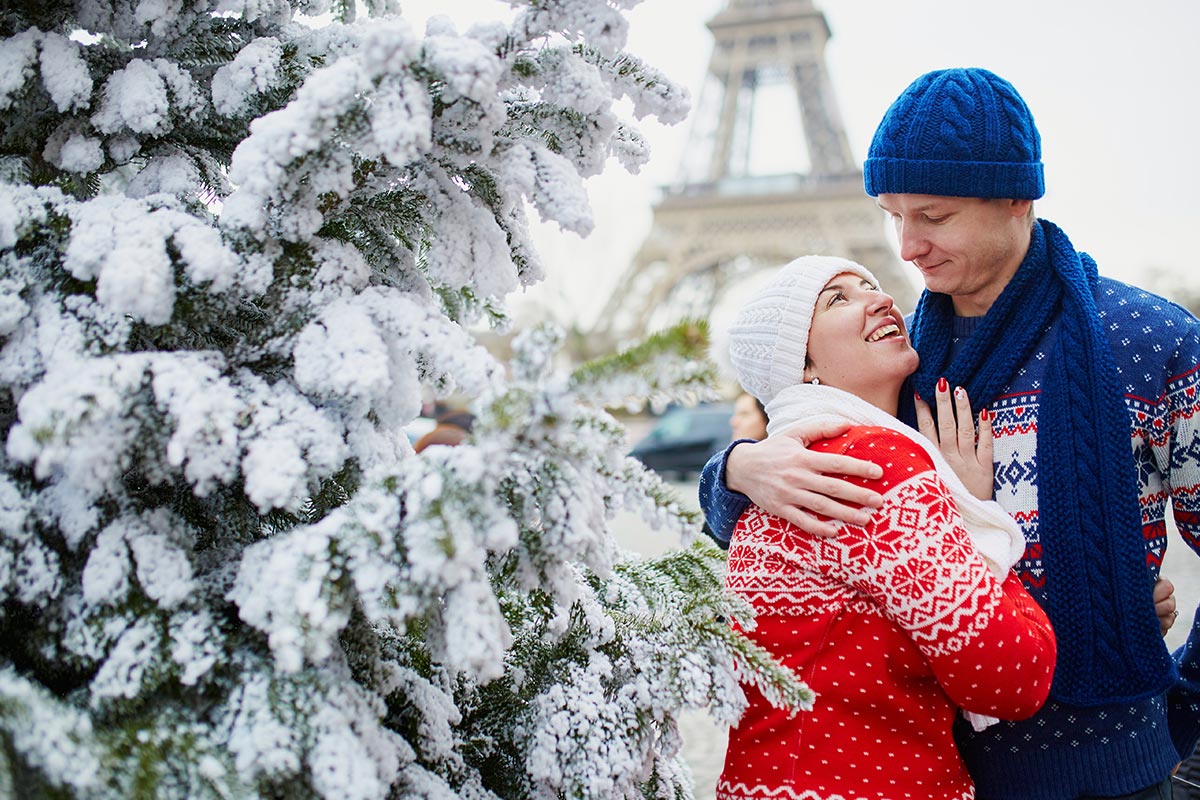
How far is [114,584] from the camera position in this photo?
0.96m

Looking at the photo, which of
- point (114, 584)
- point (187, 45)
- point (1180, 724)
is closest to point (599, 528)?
point (114, 584)

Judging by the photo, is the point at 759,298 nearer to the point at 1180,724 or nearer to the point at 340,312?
the point at 340,312

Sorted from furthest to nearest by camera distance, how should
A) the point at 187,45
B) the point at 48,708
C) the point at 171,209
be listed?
the point at 187,45 → the point at 171,209 → the point at 48,708

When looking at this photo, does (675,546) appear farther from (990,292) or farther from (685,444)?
(685,444)

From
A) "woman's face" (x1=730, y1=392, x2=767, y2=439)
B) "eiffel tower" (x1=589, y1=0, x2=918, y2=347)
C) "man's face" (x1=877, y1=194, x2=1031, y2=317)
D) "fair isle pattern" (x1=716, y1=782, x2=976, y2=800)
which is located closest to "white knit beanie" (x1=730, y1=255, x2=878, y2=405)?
"man's face" (x1=877, y1=194, x2=1031, y2=317)

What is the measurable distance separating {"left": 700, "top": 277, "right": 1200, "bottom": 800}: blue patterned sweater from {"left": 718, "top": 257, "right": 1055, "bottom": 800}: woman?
189 mm

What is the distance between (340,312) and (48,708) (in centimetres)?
47

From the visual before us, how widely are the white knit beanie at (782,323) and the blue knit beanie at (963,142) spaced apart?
0.21m

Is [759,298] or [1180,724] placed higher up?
[759,298]

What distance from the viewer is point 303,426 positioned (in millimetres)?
973

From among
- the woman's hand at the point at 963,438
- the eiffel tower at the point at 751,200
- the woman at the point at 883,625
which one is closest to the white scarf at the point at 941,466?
the woman at the point at 883,625

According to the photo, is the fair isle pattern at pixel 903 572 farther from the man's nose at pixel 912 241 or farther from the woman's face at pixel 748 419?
the woman's face at pixel 748 419

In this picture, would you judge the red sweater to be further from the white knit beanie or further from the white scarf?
the white knit beanie

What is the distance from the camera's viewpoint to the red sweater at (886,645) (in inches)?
51.6
